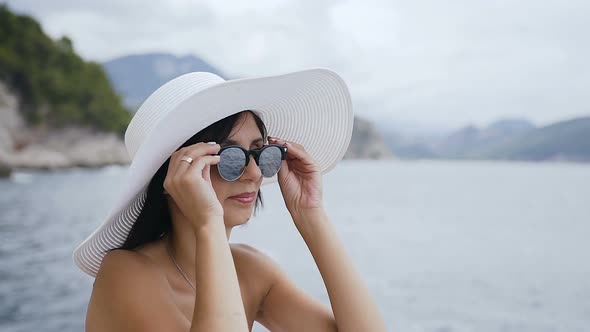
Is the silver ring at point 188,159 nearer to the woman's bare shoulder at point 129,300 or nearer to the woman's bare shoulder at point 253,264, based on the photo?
the woman's bare shoulder at point 129,300

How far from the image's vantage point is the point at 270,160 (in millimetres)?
2184

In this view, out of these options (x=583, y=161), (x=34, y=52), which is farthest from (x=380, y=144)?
(x=34, y=52)

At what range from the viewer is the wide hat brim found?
6.41 ft

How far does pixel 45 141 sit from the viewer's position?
5153 centimetres

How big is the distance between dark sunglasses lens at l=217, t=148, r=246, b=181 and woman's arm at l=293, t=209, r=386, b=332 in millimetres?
411

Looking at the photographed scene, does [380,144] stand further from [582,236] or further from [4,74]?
[582,236]

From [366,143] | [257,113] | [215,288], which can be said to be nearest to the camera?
[215,288]

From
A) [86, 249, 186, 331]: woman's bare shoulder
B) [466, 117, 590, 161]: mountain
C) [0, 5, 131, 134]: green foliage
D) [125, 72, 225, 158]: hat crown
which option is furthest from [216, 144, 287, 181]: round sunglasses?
[466, 117, 590, 161]: mountain

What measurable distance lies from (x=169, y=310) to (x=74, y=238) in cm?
1227

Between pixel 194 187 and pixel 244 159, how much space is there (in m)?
0.30

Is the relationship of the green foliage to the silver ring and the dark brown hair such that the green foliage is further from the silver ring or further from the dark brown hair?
the silver ring

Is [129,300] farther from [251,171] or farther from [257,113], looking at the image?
[257,113]

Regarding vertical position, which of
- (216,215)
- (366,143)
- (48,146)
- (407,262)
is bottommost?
(216,215)

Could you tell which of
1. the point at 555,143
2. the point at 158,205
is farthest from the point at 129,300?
the point at 555,143
